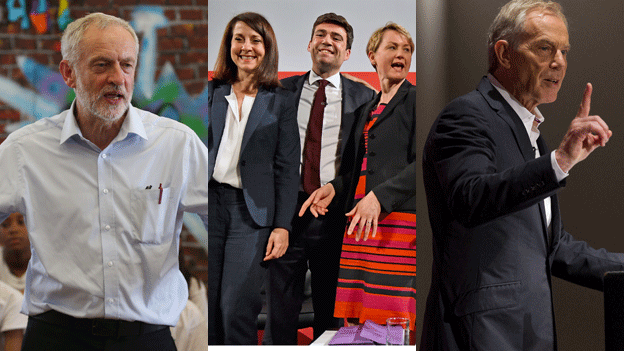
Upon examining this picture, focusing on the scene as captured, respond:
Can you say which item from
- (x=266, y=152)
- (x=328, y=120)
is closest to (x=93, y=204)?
(x=266, y=152)

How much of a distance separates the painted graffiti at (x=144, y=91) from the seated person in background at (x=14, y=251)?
1.66ft

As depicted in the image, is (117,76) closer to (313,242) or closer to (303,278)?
(313,242)

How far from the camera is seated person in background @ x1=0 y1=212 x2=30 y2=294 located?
284 cm

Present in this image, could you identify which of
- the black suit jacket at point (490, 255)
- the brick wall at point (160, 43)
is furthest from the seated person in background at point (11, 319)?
the black suit jacket at point (490, 255)

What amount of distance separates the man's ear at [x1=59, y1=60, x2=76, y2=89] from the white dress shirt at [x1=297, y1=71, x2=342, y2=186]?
1.29 meters

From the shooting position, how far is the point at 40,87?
2908mm

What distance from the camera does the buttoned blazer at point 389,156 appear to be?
326 cm

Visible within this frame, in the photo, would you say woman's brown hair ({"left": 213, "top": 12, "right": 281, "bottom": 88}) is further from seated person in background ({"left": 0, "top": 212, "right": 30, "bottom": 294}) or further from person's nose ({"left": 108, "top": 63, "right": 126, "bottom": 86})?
seated person in background ({"left": 0, "top": 212, "right": 30, "bottom": 294})

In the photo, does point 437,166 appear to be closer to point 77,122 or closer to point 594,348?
point 594,348

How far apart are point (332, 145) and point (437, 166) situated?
4.28 ft

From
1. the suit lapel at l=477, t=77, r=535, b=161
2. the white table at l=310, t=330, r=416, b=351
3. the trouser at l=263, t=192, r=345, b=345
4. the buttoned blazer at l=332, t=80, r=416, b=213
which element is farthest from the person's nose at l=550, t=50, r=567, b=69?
the white table at l=310, t=330, r=416, b=351

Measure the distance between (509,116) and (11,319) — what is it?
8.98ft

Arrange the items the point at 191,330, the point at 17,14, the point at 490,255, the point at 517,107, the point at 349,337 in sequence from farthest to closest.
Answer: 1. the point at 349,337
2. the point at 191,330
3. the point at 17,14
4. the point at 517,107
5. the point at 490,255

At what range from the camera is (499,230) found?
2.12m
